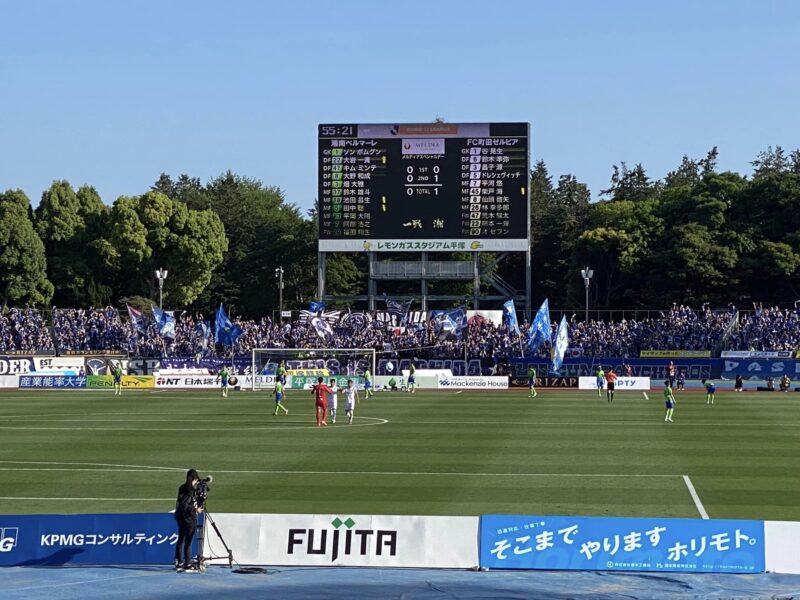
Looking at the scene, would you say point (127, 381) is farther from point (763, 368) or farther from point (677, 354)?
point (763, 368)

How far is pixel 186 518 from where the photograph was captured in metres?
20.6

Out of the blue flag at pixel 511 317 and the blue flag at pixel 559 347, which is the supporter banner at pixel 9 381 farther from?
the blue flag at pixel 559 347

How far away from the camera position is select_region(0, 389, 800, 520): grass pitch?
2789 cm

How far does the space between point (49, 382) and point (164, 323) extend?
10769mm

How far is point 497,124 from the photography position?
7938 centimetres

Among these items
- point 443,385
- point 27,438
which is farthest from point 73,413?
point 443,385

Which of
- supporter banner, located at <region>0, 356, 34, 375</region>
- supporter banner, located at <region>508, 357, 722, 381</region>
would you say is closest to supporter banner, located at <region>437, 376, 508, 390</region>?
supporter banner, located at <region>508, 357, 722, 381</region>

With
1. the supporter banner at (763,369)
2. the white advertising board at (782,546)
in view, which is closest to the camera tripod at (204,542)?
the white advertising board at (782,546)

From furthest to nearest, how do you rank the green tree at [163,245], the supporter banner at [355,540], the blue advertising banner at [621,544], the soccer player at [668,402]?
1. the green tree at [163,245]
2. the soccer player at [668,402]
3. the supporter banner at [355,540]
4. the blue advertising banner at [621,544]

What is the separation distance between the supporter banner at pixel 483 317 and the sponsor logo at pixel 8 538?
6408cm

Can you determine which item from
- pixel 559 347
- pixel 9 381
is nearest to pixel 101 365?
pixel 9 381

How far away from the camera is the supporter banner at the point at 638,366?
258ft

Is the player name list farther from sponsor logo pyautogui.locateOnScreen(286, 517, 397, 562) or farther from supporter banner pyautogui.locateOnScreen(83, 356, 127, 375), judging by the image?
sponsor logo pyautogui.locateOnScreen(286, 517, 397, 562)

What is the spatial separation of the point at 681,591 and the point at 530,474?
1265 centimetres
